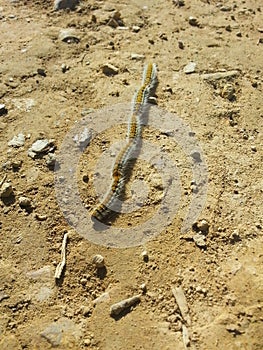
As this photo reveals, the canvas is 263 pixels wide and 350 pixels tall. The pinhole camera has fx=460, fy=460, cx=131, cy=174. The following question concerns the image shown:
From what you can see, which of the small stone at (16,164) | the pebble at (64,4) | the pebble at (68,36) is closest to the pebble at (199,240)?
the small stone at (16,164)

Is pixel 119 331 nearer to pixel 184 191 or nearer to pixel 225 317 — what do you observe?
pixel 225 317

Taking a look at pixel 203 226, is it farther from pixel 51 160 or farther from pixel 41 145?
pixel 41 145

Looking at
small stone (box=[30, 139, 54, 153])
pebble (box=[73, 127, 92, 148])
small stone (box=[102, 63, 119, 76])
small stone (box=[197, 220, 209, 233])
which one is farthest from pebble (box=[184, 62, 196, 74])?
small stone (box=[197, 220, 209, 233])

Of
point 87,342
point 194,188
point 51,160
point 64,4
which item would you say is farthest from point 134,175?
point 64,4

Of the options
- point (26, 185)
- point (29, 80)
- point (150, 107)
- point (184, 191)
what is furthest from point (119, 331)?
point (29, 80)

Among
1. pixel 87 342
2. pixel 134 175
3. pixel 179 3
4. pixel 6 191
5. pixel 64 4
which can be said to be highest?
pixel 64 4

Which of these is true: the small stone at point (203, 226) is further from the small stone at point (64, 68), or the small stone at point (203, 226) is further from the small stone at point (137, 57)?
the small stone at point (64, 68)
